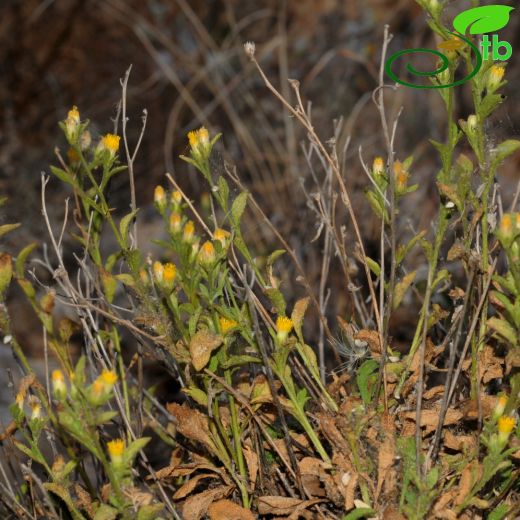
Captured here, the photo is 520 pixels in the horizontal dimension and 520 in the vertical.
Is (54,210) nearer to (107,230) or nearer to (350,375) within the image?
(107,230)

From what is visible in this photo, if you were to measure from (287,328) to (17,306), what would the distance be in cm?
219

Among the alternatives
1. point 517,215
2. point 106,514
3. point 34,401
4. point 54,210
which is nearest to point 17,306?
point 54,210

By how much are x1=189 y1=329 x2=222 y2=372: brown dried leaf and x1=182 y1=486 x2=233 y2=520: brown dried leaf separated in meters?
0.26

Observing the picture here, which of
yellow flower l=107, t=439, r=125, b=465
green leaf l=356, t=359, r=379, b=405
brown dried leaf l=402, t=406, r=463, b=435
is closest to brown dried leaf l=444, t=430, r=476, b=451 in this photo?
brown dried leaf l=402, t=406, r=463, b=435

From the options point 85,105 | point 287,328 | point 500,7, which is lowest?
point 85,105

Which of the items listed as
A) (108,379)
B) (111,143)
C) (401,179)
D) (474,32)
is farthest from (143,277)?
(474,32)

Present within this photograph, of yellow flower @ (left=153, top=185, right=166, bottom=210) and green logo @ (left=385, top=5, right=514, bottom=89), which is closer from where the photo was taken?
green logo @ (left=385, top=5, right=514, bottom=89)

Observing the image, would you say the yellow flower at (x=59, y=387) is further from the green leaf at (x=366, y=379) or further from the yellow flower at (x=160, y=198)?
the green leaf at (x=366, y=379)

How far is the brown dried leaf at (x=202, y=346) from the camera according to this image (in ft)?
4.06

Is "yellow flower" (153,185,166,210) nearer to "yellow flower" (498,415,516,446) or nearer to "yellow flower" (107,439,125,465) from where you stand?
"yellow flower" (107,439,125,465)

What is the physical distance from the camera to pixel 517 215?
3.88 feet

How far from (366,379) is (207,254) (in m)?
0.35

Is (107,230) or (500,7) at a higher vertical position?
(500,7)

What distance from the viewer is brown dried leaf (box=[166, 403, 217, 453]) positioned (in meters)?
1.36
